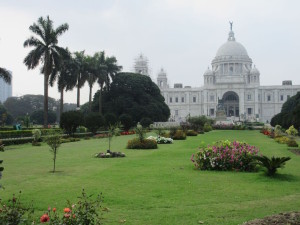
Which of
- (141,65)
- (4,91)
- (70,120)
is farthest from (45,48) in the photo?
(4,91)

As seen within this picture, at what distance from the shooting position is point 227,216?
730 centimetres

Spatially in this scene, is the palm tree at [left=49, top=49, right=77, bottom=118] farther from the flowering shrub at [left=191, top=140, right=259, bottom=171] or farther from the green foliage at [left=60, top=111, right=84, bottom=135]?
the flowering shrub at [left=191, top=140, right=259, bottom=171]

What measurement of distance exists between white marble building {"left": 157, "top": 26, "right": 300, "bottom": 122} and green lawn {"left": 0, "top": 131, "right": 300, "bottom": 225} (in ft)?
297

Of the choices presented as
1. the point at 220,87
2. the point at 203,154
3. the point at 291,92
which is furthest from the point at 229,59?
the point at 203,154

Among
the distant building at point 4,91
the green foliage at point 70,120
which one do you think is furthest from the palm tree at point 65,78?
the distant building at point 4,91

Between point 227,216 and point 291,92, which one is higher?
point 291,92

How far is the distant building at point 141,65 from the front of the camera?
109312 mm

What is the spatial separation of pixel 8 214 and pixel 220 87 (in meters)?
107

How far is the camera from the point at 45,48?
36.7 metres

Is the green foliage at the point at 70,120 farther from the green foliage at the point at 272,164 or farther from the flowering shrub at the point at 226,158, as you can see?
the green foliage at the point at 272,164

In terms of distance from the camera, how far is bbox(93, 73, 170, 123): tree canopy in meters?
61.5

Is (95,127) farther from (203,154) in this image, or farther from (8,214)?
(8,214)

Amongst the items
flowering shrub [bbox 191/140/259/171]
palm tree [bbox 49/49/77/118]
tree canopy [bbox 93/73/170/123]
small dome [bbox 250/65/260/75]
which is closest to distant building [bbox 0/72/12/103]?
small dome [bbox 250/65/260/75]

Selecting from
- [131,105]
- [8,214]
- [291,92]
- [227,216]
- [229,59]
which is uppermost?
[229,59]
